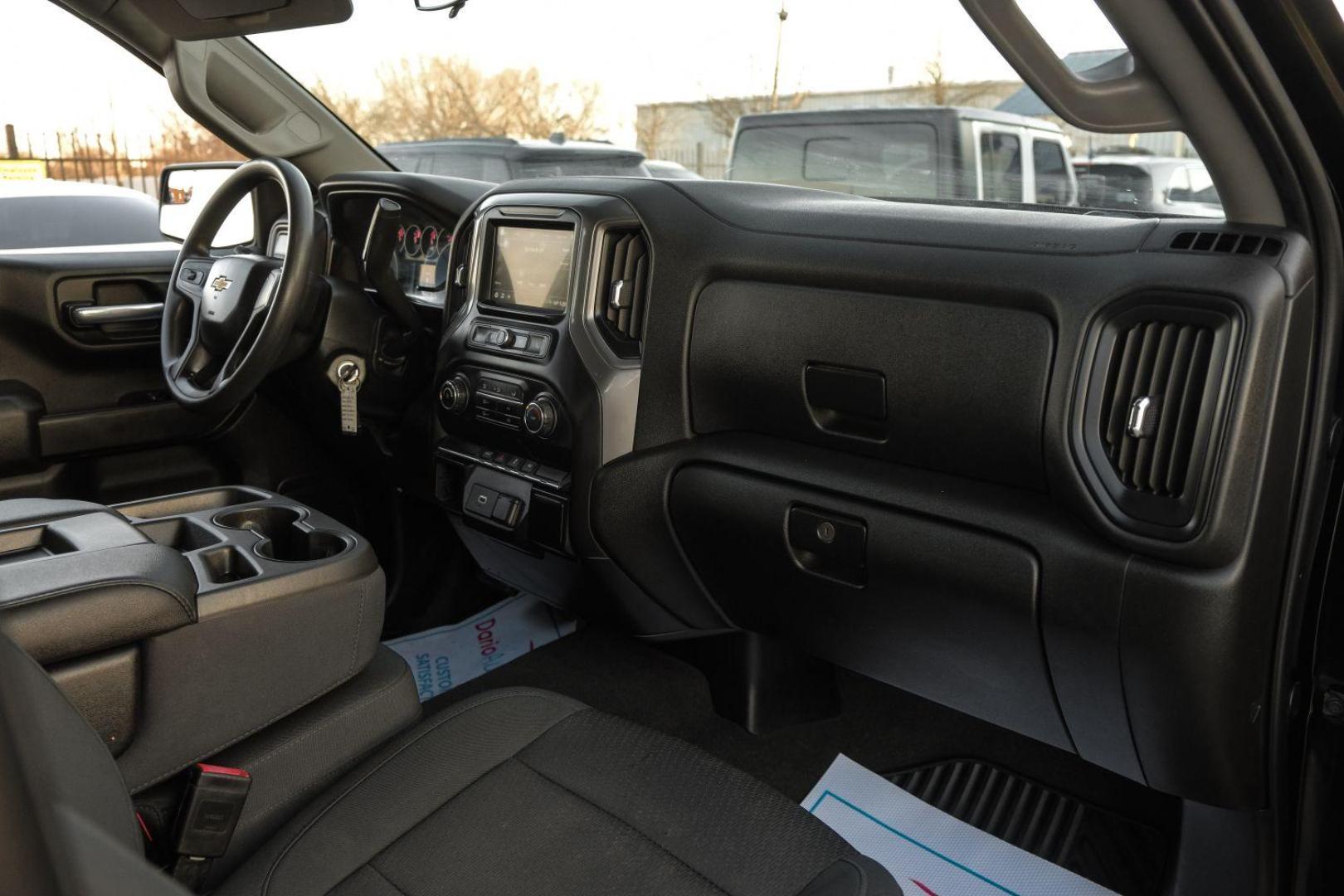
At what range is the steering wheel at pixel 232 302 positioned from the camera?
179 centimetres

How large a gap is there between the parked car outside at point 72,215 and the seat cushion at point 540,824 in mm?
1691

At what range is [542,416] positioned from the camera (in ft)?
5.78

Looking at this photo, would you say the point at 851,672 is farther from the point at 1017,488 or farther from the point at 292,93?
the point at 292,93

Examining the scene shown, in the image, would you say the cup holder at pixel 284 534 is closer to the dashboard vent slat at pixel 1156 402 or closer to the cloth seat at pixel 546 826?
the cloth seat at pixel 546 826

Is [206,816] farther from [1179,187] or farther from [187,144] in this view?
[187,144]

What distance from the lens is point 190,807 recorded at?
1186 mm

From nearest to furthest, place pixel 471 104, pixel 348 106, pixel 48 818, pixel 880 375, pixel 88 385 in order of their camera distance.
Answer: pixel 48 818, pixel 880 375, pixel 88 385, pixel 348 106, pixel 471 104

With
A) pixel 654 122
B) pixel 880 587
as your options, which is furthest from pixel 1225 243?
pixel 654 122

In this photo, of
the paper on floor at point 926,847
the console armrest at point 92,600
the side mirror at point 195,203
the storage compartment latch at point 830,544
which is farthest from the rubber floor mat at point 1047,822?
the side mirror at point 195,203

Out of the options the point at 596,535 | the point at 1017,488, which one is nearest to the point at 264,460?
the point at 596,535

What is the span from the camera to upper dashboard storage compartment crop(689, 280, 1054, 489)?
1291 millimetres

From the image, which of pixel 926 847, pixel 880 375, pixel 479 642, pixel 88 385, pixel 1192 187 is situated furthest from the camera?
pixel 479 642

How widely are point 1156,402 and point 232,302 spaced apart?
1.49m

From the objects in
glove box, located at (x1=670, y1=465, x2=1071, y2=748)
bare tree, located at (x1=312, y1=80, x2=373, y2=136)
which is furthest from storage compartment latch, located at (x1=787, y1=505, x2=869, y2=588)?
bare tree, located at (x1=312, y1=80, x2=373, y2=136)
